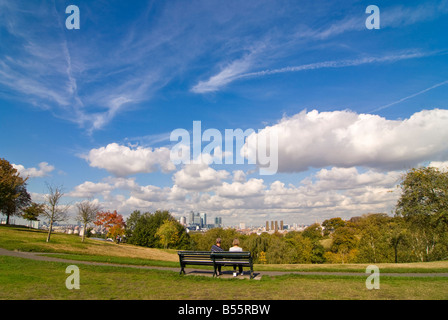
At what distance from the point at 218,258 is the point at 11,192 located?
4737cm

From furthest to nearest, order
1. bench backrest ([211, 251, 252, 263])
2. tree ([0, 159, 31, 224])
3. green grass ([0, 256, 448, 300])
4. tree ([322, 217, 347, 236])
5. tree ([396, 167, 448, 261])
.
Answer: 1. tree ([322, 217, 347, 236])
2. tree ([0, 159, 31, 224])
3. tree ([396, 167, 448, 261])
4. bench backrest ([211, 251, 252, 263])
5. green grass ([0, 256, 448, 300])

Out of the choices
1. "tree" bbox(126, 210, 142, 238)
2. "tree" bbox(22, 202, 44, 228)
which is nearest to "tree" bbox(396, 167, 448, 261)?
"tree" bbox(22, 202, 44, 228)

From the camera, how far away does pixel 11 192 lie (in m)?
44.6

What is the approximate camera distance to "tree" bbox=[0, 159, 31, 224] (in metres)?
41.9

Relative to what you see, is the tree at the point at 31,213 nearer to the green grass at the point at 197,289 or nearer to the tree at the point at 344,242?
the green grass at the point at 197,289

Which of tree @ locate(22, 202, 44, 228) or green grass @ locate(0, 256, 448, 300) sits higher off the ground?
tree @ locate(22, 202, 44, 228)

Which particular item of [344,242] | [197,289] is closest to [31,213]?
[197,289]

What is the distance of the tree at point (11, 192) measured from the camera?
4191 centimetres

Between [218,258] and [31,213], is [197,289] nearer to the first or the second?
[218,258]

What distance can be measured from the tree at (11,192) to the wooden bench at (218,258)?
4212 cm

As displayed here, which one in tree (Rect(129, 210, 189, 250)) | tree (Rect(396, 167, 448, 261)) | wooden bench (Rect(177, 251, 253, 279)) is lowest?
tree (Rect(129, 210, 189, 250))

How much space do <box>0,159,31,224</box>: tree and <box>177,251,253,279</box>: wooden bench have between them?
42117 mm

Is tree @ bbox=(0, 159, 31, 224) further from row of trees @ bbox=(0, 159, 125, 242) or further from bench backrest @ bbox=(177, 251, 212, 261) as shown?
bench backrest @ bbox=(177, 251, 212, 261)

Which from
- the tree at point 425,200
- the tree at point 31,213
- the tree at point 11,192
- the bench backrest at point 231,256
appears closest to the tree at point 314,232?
the tree at point 425,200
